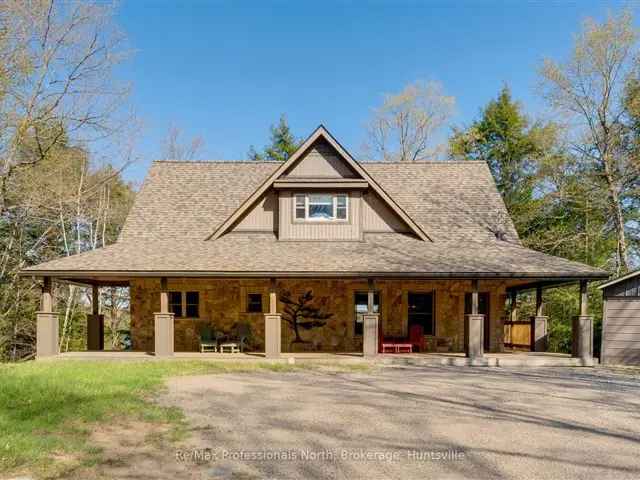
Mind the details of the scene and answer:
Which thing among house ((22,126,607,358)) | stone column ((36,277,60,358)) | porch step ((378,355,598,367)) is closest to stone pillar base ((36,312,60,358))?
stone column ((36,277,60,358))

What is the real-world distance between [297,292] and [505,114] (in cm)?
2322

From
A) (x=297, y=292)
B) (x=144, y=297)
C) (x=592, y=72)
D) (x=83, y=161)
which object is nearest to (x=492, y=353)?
(x=297, y=292)

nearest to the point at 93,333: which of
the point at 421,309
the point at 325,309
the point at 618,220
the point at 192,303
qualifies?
the point at 192,303

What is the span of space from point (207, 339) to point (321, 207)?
19.3 ft

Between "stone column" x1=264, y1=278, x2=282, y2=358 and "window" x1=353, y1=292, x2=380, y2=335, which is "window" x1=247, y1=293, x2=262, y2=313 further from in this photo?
"window" x1=353, y1=292, x2=380, y2=335

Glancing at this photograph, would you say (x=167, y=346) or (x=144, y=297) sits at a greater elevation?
(x=144, y=297)

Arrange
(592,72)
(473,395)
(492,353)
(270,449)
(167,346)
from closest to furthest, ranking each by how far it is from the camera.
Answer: (270,449), (473,395), (167,346), (492,353), (592,72)

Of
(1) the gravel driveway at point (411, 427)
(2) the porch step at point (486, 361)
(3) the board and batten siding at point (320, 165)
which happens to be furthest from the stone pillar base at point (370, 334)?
(3) the board and batten siding at point (320, 165)

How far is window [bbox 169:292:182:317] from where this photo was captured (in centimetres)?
1673

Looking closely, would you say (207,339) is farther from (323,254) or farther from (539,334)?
(539,334)

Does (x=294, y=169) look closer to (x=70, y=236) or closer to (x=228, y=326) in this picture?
(x=228, y=326)

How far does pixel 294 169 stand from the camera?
1714 centimetres

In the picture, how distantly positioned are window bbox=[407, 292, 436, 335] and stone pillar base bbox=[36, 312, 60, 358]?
443 inches

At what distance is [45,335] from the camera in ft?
46.5
